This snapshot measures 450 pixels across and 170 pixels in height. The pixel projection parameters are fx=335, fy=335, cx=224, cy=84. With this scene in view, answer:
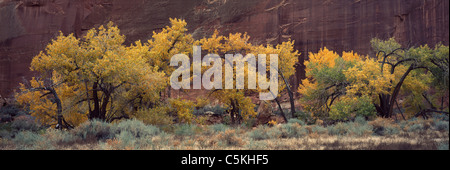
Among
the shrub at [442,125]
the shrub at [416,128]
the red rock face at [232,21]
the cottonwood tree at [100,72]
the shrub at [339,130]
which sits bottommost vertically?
the shrub at [339,130]

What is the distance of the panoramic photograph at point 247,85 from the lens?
10.5 meters

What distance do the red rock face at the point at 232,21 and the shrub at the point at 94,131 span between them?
2860 centimetres

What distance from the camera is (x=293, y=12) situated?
44.9m

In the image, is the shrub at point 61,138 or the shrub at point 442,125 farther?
the shrub at point 61,138

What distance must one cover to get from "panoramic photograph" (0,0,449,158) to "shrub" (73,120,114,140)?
0.15 ft

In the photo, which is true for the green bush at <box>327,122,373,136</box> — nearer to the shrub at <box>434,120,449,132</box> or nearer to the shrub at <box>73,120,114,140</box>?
the shrub at <box>434,120,449,132</box>

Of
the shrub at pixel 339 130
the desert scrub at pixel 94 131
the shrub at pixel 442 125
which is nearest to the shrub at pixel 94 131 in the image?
the desert scrub at pixel 94 131

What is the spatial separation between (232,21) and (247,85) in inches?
1112

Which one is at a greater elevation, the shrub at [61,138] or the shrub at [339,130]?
the shrub at [61,138]

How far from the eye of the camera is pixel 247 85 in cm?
2070

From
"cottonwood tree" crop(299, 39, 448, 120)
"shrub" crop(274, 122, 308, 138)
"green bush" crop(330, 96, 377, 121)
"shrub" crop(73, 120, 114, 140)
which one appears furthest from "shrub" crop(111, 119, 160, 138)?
"cottonwood tree" crop(299, 39, 448, 120)

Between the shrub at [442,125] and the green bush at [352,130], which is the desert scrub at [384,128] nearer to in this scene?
the green bush at [352,130]


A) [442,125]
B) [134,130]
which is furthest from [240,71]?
[442,125]
